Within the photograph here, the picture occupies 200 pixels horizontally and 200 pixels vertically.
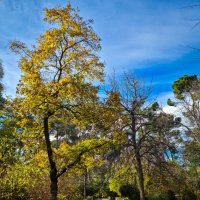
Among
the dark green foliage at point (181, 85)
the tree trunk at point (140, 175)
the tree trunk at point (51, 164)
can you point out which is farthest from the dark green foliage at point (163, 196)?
the tree trunk at point (51, 164)

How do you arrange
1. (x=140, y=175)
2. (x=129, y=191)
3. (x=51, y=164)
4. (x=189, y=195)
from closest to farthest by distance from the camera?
1. (x=51, y=164)
2. (x=140, y=175)
3. (x=189, y=195)
4. (x=129, y=191)

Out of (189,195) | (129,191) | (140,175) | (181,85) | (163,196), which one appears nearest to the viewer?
(140,175)

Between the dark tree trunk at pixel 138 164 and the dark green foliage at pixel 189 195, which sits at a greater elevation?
the dark tree trunk at pixel 138 164

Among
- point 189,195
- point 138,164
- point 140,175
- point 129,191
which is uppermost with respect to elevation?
point 138,164

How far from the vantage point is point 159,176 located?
13.7 metres

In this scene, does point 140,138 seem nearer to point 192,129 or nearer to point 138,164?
point 138,164

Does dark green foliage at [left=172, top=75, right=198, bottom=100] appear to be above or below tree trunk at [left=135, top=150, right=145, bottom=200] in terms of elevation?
above

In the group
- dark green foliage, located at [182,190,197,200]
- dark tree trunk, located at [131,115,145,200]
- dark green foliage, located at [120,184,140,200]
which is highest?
dark tree trunk, located at [131,115,145,200]

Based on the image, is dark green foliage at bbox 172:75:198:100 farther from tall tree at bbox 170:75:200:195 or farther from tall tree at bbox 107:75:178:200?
tall tree at bbox 107:75:178:200

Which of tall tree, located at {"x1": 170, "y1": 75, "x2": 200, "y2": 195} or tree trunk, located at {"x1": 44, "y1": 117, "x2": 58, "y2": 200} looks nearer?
tree trunk, located at {"x1": 44, "y1": 117, "x2": 58, "y2": 200}

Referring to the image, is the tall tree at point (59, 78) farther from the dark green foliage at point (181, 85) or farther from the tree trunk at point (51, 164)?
the dark green foliage at point (181, 85)

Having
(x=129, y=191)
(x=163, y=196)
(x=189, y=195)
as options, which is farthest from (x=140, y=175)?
(x=129, y=191)

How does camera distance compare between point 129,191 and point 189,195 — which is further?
point 129,191

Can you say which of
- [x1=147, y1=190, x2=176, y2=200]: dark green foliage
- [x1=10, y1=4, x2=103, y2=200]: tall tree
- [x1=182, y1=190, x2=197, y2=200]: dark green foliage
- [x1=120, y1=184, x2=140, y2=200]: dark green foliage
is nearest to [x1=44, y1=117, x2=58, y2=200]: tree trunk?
[x1=10, y1=4, x2=103, y2=200]: tall tree
